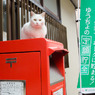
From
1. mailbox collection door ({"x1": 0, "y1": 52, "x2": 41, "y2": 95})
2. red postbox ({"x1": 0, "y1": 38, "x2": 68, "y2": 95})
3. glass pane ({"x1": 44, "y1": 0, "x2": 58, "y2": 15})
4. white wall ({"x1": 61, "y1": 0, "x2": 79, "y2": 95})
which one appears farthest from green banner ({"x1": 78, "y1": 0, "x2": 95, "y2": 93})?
white wall ({"x1": 61, "y1": 0, "x2": 79, "y2": 95})

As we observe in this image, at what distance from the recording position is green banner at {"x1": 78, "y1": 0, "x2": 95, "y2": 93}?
3.70 ft

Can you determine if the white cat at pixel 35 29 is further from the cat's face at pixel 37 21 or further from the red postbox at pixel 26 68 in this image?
the red postbox at pixel 26 68

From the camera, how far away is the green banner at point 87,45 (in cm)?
113

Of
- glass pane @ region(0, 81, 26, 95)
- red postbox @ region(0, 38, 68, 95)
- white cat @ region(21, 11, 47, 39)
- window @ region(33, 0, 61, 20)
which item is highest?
window @ region(33, 0, 61, 20)

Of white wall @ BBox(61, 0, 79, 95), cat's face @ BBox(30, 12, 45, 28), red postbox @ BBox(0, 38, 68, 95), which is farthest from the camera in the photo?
white wall @ BBox(61, 0, 79, 95)

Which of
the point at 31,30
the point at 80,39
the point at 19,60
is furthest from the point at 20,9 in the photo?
the point at 19,60

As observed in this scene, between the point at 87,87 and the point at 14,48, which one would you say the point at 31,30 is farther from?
the point at 87,87

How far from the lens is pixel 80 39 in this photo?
1165mm

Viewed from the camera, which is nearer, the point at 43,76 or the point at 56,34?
the point at 43,76

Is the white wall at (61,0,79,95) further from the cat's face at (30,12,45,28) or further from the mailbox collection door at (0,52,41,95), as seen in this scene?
the mailbox collection door at (0,52,41,95)

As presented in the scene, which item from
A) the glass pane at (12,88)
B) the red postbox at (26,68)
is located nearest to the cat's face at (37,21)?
the red postbox at (26,68)

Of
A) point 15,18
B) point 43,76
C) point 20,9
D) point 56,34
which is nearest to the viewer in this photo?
point 43,76

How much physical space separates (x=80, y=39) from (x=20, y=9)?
3.21 feet

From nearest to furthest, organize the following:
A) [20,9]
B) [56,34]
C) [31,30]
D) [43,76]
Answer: [43,76] → [31,30] → [20,9] → [56,34]
